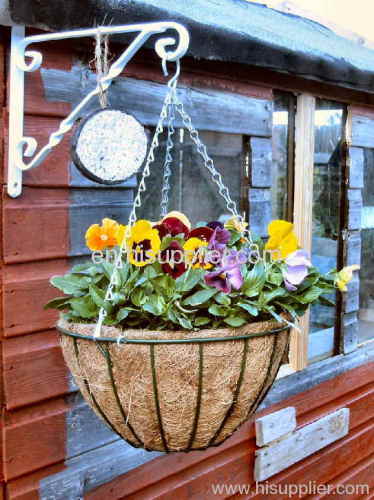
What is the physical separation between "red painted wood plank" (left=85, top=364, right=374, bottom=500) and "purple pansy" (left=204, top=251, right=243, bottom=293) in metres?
1.22

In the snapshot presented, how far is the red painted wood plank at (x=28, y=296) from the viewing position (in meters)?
1.99

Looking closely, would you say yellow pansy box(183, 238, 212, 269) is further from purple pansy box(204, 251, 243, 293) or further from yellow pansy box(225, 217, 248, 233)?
yellow pansy box(225, 217, 248, 233)

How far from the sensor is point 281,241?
Result: 1717 millimetres

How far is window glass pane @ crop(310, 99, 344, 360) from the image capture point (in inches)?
134

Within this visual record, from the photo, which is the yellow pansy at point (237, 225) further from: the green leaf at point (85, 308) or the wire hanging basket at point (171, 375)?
the green leaf at point (85, 308)

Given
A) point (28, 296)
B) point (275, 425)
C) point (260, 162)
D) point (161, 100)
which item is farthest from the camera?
point (275, 425)

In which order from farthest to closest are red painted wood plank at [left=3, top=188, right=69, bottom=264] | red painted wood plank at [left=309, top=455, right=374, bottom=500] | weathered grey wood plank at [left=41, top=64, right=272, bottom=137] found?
1. red painted wood plank at [left=309, top=455, right=374, bottom=500]
2. weathered grey wood plank at [left=41, top=64, right=272, bottom=137]
3. red painted wood plank at [left=3, top=188, right=69, bottom=264]

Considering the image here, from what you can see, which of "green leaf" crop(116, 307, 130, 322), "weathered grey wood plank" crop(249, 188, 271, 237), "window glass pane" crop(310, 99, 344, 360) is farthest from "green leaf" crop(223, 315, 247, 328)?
"window glass pane" crop(310, 99, 344, 360)

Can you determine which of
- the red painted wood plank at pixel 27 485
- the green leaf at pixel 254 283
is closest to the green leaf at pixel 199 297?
the green leaf at pixel 254 283

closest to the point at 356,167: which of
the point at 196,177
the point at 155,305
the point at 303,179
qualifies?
the point at 303,179

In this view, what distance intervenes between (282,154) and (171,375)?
2013mm

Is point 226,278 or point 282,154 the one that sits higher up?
point 282,154

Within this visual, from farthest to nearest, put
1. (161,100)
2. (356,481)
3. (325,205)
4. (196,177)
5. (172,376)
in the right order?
(356,481) < (325,205) < (196,177) < (161,100) < (172,376)

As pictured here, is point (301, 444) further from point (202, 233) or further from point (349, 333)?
point (202, 233)
